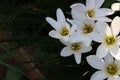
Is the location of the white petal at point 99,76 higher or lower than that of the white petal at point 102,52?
lower

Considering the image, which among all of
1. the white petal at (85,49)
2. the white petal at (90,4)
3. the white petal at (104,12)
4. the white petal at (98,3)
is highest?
the white petal at (90,4)

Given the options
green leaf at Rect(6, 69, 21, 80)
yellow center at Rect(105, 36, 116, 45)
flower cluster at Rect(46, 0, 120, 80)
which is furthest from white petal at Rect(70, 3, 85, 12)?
green leaf at Rect(6, 69, 21, 80)

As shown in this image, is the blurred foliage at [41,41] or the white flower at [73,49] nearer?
the white flower at [73,49]

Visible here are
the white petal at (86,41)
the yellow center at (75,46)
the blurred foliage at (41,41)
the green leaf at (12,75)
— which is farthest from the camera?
the green leaf at (12,75)

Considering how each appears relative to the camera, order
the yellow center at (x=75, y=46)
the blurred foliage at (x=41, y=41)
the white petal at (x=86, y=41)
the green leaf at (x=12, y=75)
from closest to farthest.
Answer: the white petal at (x=86, y=41) < the yellow center at (x=75, y=46) < the blurred foliage at (x=41, y=41) < the green leaf at (x=12, y=75)

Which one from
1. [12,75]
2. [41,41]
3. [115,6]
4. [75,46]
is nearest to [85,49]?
[75,46]

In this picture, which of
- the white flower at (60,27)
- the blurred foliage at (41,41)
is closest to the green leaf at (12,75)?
the blurred foliage at (41,41)

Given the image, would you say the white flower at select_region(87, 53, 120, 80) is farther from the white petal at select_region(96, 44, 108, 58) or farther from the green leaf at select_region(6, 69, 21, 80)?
the green leaf at select_region(6, 69, 21, 80)

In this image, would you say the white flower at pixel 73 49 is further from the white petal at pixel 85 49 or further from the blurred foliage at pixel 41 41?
the blurred foliage at pixel 41 41
